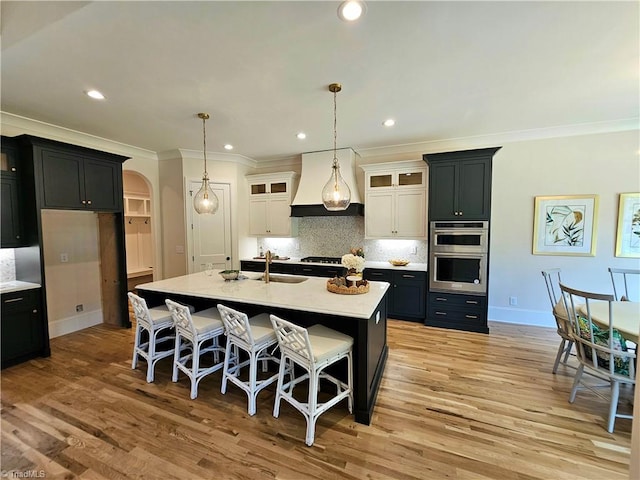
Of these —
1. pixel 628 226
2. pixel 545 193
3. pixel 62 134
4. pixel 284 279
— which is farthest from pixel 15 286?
pixel 628 226

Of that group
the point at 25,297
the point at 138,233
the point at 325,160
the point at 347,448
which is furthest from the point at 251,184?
the point at 347,448

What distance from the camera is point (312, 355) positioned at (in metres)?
2.01

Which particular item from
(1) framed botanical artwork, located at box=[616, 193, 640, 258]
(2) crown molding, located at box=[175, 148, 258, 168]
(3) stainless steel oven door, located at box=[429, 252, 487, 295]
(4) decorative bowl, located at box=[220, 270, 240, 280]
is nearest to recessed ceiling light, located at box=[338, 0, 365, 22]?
(4) decorative bowl, located at box=[220, 270, 240, 280]

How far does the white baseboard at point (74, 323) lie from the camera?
13.0 ft

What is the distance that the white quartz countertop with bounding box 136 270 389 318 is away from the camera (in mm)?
2311

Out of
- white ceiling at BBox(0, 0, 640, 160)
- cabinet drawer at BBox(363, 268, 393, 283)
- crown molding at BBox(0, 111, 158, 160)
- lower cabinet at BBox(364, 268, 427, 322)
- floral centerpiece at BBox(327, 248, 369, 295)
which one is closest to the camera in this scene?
white ceiling at BBox(0, 0, 640, 160)

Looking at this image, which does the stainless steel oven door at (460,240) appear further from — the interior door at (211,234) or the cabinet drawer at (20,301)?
the cabinet drawer at (20,301)

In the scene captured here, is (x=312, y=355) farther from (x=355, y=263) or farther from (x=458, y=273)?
(x=458, y=273)

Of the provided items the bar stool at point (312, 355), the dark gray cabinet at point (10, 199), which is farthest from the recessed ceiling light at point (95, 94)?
the bar stool at point (312, 355)

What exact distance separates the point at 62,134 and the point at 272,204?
3.27m

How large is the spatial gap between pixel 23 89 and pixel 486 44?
4246 millimetres

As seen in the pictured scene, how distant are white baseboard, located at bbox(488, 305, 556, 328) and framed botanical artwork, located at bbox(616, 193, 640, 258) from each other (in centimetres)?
127

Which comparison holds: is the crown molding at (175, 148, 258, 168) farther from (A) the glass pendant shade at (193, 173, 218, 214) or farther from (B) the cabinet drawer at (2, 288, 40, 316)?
(B) the cabinet drawer at (2, 288, 40, 316)

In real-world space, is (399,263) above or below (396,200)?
below
